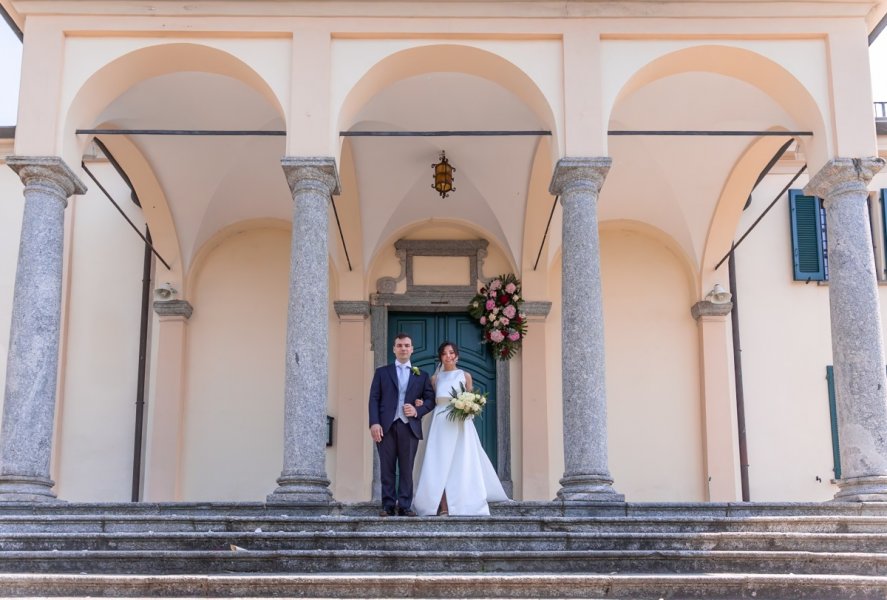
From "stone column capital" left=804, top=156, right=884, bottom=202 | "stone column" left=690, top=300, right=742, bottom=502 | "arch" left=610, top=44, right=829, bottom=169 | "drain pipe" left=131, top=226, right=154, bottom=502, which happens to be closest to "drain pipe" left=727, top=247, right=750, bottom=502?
"stone column" left=690, top=300, right=742, bottom=502

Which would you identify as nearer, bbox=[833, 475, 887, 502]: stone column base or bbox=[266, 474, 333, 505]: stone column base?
bbox=[266, 474, 333, 505]: stone column base

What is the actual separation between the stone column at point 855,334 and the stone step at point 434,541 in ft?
5.60

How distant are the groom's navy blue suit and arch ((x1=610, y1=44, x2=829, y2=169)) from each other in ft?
11.1

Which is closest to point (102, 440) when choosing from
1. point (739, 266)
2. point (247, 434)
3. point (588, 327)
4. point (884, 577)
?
point (247, 434)

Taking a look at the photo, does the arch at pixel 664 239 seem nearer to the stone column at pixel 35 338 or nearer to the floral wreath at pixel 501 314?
the floral wreath at pixel 501 314

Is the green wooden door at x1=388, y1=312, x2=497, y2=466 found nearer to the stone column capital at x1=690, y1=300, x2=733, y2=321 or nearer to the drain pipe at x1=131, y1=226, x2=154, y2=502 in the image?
the stone column capital at x1=690, y1=300, x2=733, y2=321

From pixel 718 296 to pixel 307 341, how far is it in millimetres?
6419

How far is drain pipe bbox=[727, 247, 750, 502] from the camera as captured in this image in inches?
536

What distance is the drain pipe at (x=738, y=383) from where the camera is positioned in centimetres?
1362

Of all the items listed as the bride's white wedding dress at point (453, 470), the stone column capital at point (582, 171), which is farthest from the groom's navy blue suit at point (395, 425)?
the stone column capital at point (582, 171)

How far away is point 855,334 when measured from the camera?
9.61 meters

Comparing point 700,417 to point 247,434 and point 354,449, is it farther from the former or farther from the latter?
point 247,434

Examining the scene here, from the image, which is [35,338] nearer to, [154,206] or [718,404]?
[154,206]

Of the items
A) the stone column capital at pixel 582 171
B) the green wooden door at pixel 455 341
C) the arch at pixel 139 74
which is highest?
the arch at pixel 139 74
